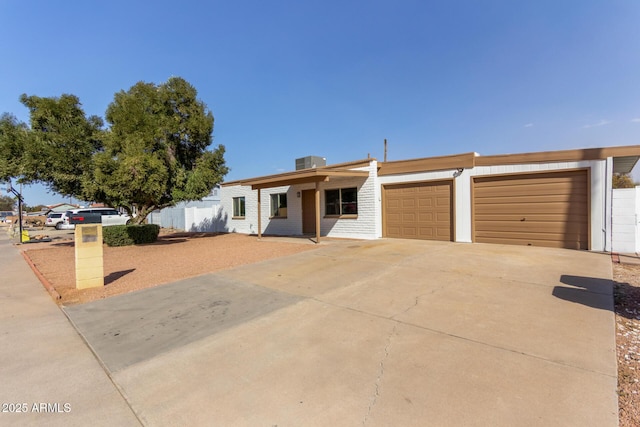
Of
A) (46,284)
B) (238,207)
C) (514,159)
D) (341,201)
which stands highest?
(514,159)

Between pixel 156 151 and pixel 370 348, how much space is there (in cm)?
1418

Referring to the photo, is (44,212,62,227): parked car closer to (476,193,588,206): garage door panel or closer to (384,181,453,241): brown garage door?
(384,181,453,241): brown garage door

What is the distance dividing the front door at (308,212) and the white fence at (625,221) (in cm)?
1113

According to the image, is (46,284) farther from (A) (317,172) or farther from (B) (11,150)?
(B) (11,150)

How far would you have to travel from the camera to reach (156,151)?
14523 mm

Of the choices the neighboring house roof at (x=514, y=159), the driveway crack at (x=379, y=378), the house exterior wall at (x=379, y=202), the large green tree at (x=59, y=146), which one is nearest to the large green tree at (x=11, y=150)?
the large green tree at (x=59, y=146)

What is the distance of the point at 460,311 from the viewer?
473 centimetres

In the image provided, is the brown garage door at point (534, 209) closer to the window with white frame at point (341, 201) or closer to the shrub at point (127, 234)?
the window with white frame at point (341, 201)

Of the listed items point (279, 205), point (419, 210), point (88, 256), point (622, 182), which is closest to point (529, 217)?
point (419, 210)

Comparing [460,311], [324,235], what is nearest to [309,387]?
[460,311]

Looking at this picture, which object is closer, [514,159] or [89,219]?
[89,219]

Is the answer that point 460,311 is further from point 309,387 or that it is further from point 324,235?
point 324,235

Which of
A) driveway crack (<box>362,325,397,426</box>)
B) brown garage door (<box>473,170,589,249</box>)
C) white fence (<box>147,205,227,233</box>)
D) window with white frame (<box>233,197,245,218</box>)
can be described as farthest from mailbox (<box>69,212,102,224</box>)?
brown garage door (<box>473,170,589,249</box>)

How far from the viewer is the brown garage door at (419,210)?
39.1ft
